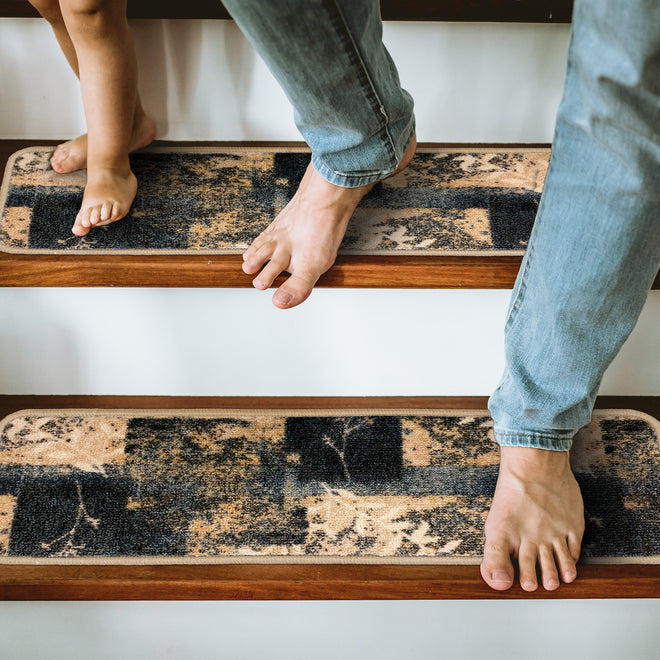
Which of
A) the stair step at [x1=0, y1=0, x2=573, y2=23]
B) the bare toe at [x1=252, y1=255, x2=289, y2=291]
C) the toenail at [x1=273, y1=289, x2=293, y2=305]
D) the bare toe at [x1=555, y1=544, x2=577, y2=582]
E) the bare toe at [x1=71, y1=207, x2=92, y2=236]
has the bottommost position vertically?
the bare toe at [x1=555, y1=544, x2=577, y2=582]

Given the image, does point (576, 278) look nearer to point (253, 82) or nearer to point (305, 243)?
point (305, 243)

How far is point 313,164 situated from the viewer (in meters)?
0.86

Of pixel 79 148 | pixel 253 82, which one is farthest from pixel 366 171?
pixel 79 148

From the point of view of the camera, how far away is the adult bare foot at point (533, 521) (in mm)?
828

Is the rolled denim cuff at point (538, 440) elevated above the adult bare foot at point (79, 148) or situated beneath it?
situated beneath

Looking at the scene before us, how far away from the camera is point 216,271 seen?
897mm

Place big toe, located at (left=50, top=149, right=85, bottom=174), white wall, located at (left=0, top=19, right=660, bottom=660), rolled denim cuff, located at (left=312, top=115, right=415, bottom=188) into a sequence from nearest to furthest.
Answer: rolled denim cuff, located at (left=312, top=115, right=415, bottom=188) < white wall, located at (left=0, top=19, right=660, bottom=660) < big toe, located at (left=50, top=149, right=85, bottom=174)

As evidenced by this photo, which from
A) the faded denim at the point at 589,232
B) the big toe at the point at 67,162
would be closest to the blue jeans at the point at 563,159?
the faded denim at the point at 589,232

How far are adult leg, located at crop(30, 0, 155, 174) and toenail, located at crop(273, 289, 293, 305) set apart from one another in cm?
35

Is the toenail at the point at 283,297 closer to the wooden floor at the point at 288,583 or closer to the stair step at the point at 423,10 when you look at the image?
the wooden floor at the point at 288,583

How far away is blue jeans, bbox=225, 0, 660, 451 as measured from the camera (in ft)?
1.93

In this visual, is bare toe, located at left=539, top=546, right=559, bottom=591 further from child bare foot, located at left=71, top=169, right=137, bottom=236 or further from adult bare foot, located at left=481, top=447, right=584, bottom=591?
child bare foot, located at left=71, top=169, right=137, bottom=236

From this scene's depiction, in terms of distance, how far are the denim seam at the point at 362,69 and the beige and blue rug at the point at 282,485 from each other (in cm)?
40

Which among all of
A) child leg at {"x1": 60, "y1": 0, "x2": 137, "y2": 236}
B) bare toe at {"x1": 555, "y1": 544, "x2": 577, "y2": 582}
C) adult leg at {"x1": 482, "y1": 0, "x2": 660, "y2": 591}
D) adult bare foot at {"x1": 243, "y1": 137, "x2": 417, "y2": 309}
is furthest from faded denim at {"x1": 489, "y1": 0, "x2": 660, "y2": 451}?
child leg at {"x1": 60, "y1": 0, "x2": 137, "y2": 236}
